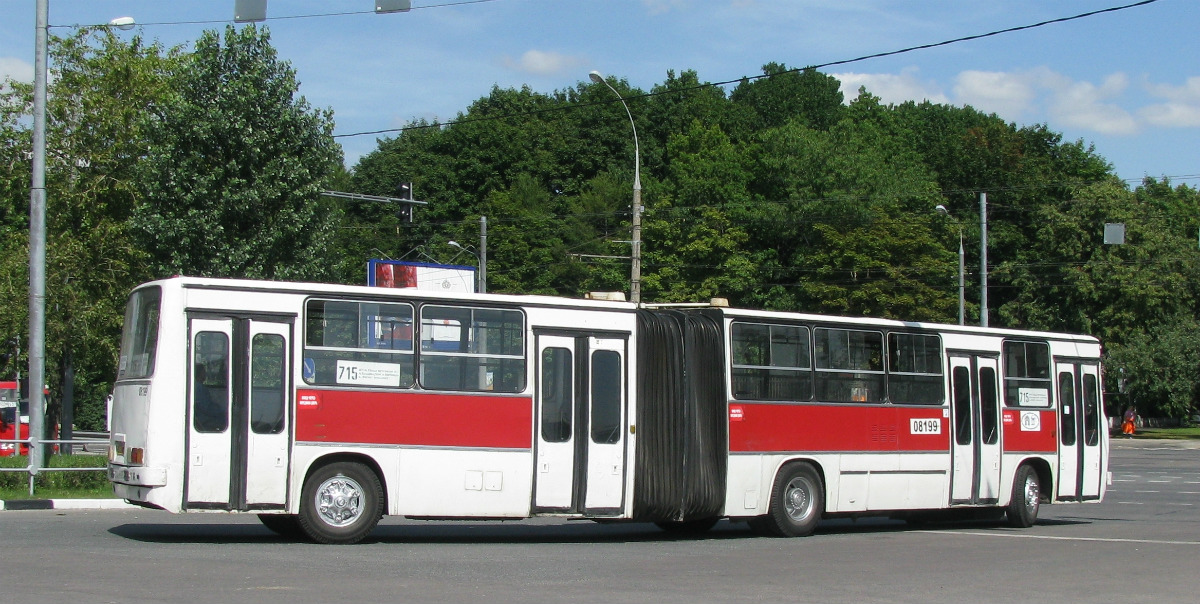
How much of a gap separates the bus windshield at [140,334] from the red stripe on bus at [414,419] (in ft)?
Result: 5.35

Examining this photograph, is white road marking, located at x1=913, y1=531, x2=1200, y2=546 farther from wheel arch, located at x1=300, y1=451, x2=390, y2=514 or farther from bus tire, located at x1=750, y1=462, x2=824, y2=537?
wheel arch, located at x1=300, y1=451, x2=390, y2=514

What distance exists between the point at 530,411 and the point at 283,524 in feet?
10.6

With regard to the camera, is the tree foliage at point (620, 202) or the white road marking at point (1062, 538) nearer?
the white road marking at point (1062, 538)

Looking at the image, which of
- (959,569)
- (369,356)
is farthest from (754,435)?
(369,356)

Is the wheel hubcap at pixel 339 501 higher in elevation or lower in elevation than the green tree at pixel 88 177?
lower

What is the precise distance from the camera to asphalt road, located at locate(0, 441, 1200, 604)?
34.9ft

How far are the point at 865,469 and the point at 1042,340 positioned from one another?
4.84m

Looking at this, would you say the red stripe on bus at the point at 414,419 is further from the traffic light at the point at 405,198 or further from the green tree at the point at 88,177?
the green tree at the point at 88,177

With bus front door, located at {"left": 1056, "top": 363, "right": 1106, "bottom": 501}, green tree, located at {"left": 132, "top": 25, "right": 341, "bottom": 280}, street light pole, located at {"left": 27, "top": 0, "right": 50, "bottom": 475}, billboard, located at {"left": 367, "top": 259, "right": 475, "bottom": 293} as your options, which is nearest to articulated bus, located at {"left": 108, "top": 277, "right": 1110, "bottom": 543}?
bus front door, located at {"left": 1056, "top": 363, "right": 1106, "bottom": 501}

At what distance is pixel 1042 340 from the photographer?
21.4 metres

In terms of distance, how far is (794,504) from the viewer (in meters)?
17.8

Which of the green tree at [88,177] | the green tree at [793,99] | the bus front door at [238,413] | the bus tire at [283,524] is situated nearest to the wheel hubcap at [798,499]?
the bus tire at [283,524]

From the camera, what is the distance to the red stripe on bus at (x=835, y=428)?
56.4 ft

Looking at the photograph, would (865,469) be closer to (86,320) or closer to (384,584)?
(384,584)
